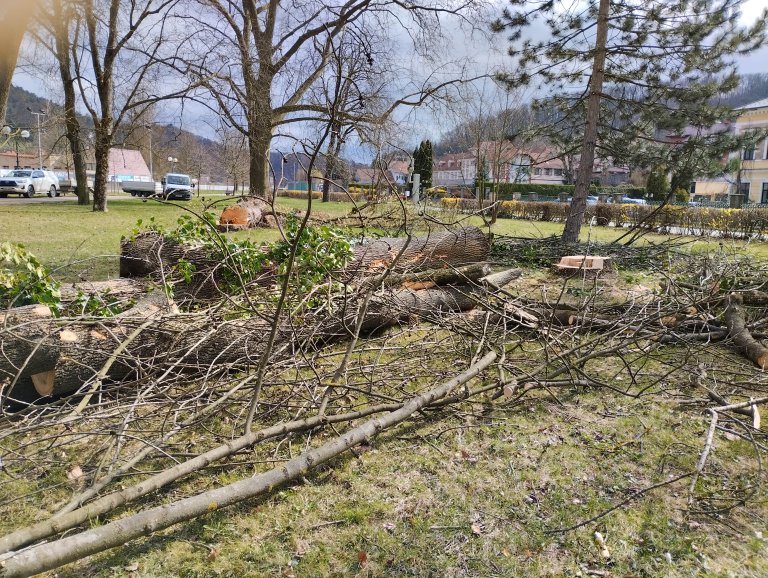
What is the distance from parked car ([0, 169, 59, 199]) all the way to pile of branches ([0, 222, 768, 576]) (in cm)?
2751

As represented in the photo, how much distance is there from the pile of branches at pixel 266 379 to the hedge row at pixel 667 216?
5822 millimetres

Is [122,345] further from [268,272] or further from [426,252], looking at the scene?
[426,252]

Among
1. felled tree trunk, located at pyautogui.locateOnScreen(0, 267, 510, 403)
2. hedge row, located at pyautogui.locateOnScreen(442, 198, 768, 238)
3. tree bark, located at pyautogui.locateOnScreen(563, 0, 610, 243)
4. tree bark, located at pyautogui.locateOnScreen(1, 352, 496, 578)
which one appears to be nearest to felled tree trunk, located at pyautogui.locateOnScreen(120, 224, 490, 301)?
felled tree trunk, located at pyautogui.locateOnScreen(0, 267, 510, 403)

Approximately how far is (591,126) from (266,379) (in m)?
9.49

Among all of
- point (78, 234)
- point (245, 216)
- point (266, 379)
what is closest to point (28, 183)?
point (78, 234)

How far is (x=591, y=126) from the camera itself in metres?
10.4

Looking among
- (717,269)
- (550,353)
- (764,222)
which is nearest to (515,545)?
(550,353)

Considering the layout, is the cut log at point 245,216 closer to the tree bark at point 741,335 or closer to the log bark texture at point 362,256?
the log bark texture at point 362,256

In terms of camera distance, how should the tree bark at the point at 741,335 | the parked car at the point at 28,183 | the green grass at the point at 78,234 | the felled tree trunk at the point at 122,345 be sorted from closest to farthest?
1. the felled tree trunk at the point at 122,345
2. the tree bark at the point at 741,335
3. the green grass at the point at 78,234
4. the parked car at the point at 28,183

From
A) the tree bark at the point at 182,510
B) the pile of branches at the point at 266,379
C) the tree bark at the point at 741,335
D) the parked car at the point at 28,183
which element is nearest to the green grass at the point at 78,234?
the pile of branches at the point at 266,379

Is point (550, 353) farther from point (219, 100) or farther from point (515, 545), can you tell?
point (219, 100)

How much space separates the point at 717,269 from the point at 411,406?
4881mm

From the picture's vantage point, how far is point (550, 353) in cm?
434

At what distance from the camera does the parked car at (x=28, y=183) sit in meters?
25.8
